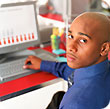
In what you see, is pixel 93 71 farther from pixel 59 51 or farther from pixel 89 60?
pixel 59 51

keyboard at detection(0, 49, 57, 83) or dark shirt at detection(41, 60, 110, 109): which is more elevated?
dark shirt at detection(41, 60, 110, 109)

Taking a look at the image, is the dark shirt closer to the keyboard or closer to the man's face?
the man's face

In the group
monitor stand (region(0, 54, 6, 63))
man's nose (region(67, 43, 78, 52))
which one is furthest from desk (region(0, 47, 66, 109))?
man's nose (region(67, 43, 78, 52))

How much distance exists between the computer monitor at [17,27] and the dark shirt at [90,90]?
707 mm

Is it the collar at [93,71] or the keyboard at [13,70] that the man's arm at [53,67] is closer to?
the keyboard at [13,70]

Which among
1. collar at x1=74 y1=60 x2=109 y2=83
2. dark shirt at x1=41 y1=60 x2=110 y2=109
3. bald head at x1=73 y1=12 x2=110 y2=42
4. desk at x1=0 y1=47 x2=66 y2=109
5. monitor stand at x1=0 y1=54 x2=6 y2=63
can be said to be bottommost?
desk at x1=0 y1=47 x2=66 y2=109

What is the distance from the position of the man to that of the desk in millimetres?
363

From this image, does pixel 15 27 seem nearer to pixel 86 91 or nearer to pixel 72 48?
pixel 72 48

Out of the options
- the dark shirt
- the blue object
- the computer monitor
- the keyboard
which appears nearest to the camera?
the dark shirt

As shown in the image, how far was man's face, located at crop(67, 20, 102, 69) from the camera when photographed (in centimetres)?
79

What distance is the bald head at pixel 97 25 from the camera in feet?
2.56

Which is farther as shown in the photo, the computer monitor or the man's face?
the computer monitor

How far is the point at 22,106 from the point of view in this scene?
4.43 ft

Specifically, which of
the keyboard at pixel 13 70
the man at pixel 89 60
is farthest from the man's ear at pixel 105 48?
the keyboard at pixel 13 70
